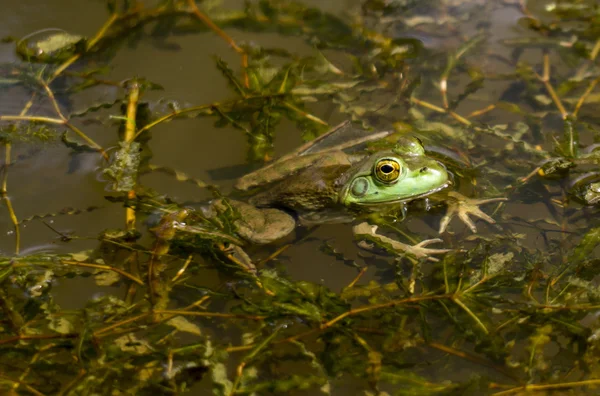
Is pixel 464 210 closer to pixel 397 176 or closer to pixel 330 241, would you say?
pixel 397 176

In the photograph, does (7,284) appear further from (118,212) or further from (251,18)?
(251,18)

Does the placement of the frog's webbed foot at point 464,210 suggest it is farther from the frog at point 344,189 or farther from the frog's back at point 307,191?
the frog's back at point 307,191

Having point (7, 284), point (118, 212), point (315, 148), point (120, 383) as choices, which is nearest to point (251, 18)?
point (315, 148)

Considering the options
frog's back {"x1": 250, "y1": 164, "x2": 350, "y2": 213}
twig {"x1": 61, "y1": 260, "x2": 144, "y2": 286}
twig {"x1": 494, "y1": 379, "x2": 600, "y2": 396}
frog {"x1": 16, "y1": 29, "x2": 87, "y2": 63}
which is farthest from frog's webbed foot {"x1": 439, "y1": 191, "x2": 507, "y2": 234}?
frog {"x1": 16, "y1": 29, "x2": 87, "y2": 63}

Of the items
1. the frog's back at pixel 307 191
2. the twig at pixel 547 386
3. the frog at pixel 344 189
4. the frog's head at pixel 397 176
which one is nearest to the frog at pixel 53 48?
the frog at pixel 344 189

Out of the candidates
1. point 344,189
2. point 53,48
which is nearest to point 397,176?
point 344,189

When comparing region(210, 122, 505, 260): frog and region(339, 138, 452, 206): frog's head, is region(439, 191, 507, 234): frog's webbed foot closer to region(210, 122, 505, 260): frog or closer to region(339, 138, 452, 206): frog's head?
region(210, 122, 505, 260): frog
